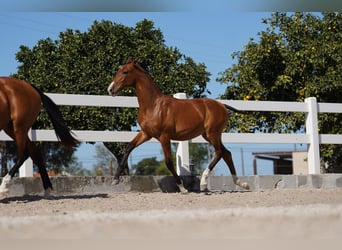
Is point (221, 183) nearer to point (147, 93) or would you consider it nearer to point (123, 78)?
point (147, 93)

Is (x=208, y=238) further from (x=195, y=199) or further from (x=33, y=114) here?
(x=33, y=114)

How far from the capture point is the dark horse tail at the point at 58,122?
7079mm

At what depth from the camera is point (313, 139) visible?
382 inches

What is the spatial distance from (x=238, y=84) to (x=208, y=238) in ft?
39.4

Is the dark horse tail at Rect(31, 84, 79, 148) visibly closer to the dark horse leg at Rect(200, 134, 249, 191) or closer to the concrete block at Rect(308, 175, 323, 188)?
the dark horse leg at Rect(200, 134, 249, 191)

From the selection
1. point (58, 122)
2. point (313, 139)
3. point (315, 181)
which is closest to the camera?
point (58, 122)

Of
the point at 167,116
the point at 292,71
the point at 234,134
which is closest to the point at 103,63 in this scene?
the point at 292,71

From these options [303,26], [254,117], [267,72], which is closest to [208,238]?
[254,117]

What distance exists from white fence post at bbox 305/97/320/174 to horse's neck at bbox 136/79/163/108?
11.1 feet

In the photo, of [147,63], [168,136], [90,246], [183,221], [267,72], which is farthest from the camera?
[147,63]

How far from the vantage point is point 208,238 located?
12.1 feet

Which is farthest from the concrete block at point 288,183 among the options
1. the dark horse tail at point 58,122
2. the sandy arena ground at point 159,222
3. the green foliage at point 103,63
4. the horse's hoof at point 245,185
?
the green foliage at point 103,63

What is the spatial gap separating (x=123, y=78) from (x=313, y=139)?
3924mm

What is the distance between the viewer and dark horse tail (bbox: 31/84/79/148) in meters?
7.08
